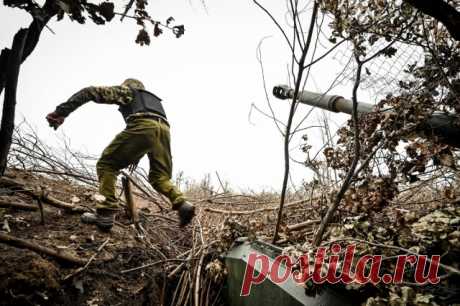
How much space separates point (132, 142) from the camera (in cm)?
320

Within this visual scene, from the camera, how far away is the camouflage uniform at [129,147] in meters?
3.06

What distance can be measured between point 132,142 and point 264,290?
2110 millimetres

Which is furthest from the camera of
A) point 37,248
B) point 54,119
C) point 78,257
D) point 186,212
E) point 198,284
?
point 186,212

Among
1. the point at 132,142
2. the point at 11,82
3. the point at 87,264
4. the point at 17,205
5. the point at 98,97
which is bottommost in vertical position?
the point at 87,264

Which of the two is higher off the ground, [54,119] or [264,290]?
[54,119]

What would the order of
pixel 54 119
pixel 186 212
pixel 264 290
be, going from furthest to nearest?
pixel 186 212, pixel 54 119, pixel 264 290

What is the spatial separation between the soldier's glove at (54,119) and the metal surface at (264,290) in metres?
2.14

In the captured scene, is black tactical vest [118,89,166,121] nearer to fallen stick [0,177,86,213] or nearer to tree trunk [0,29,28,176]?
fallen stick [0,177,86,213]

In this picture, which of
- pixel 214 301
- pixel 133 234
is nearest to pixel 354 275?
pixel 214 301

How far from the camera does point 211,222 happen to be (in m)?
3.99

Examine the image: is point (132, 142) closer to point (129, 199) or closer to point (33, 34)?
point (129, 199)

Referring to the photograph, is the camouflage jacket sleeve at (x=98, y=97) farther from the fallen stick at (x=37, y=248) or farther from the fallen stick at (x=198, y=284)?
the fallen stick at (x=198, y=284)

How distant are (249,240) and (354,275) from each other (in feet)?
3.68

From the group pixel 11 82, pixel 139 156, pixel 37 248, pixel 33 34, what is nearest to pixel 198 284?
pixel 37 248
